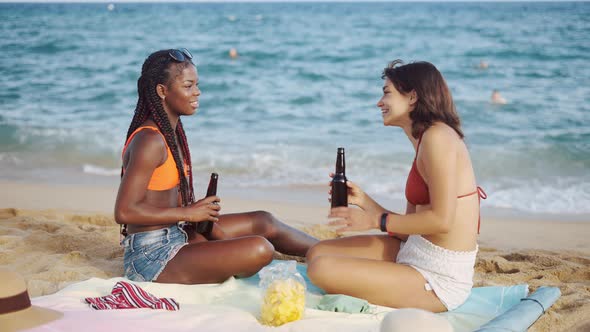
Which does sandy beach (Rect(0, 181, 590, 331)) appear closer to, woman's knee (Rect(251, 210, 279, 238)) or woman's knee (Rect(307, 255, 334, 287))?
woman's knee (Rect(251, 210, 279, 238))

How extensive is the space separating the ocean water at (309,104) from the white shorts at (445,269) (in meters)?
3.98

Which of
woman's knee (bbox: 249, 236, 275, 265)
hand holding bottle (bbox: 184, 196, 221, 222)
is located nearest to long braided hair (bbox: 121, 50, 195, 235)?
hand holding bottle (bbox: 184, 196, 221, 222)

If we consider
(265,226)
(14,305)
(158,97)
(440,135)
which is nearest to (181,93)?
(158,97)

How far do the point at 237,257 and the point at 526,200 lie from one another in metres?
4.97

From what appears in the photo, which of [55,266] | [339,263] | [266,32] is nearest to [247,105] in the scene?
[55,266]

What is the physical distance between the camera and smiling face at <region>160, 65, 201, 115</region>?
495 cm

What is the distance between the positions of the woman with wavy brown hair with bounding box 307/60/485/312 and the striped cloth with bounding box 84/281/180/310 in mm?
927

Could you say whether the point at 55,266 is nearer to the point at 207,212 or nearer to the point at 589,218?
the point at 207,212

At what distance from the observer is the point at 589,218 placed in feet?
26.1

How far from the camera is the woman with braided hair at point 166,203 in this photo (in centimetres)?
467

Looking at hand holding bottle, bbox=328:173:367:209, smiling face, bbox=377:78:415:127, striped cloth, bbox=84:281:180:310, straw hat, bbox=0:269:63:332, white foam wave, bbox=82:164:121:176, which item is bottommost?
white foam wave, bbox=82:164:121:176

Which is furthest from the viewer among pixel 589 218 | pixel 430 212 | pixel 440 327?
pixel 589 218

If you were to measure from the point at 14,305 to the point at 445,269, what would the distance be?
244cm

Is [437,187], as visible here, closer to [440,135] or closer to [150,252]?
[440,135]
